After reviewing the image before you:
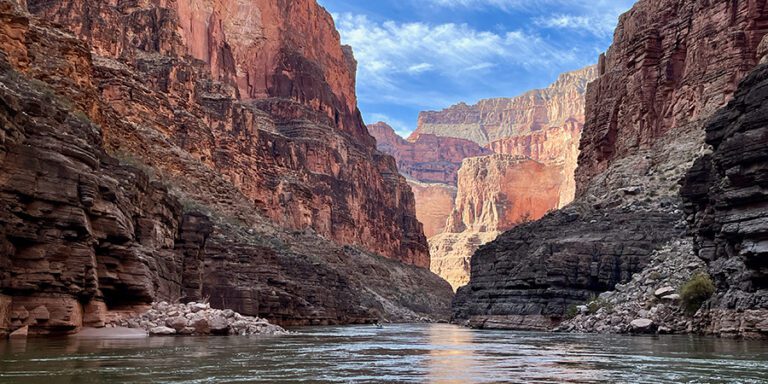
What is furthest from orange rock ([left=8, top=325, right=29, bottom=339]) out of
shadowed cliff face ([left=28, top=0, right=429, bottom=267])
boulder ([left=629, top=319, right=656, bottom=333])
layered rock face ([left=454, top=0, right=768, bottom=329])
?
layered rock face ([left=454, top=0, right=768, bottom=329])

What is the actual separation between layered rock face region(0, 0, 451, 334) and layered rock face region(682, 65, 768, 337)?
2100cm

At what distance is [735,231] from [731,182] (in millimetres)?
1785

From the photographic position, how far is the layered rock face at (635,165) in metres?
54.8

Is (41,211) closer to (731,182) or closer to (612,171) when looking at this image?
(731,182)

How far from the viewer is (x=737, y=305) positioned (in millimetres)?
27797

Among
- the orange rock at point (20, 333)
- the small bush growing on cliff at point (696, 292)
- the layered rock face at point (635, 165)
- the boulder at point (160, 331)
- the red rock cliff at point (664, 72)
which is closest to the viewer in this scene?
the orange rock at point (20, 333)

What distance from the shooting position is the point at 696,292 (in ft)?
111

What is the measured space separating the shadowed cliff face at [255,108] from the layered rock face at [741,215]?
3541 cm

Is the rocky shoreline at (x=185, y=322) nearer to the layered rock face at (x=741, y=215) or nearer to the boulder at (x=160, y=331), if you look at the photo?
the boulder at (x=160, y=331)

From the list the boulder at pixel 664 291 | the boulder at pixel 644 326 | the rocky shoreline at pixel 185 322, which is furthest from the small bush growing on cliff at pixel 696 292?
the rocky shoreline at pixel 185 322

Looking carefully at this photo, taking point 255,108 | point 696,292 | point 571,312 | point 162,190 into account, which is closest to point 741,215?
point 696,292

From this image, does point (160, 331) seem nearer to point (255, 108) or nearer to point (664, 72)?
point (664, 72)

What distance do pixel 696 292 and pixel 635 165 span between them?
32619 millimetres

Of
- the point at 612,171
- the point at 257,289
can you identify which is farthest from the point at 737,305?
the point at 612,171
